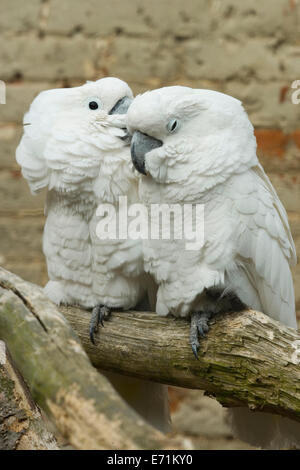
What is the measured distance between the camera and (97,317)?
2.11 metres

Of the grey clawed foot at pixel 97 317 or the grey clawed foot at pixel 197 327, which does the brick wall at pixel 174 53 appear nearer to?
the grey clawed foot at pixel 97 317

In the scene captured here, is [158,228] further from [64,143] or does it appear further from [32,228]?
[32,228]

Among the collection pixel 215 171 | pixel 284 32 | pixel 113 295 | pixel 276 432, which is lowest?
pixel 276 432

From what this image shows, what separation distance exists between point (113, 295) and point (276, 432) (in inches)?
29.4

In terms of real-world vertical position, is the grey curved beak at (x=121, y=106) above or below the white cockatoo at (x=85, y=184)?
above

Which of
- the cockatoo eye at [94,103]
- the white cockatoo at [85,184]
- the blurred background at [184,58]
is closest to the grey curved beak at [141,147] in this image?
the white cockatoo at [85,184]

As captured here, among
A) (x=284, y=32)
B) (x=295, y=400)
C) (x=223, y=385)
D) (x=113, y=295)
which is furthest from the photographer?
(x=284, y=32)

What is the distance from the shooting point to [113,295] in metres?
2.12

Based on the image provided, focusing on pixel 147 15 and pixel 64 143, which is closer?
pixel 64 143

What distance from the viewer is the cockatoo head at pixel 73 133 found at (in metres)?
2.04

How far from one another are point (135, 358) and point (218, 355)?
30 centimetres

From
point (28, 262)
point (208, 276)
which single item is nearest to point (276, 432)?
point (208, 276)

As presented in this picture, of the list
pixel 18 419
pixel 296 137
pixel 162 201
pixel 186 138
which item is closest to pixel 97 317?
pixel 162 201

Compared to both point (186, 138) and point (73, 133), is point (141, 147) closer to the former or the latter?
point (186, 138)
